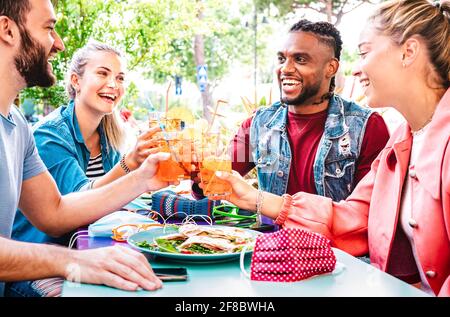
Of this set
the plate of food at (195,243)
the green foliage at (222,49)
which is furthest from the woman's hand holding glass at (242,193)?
the green foliage at (222,49)

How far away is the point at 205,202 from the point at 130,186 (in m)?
0.30

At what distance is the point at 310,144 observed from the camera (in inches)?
98.9

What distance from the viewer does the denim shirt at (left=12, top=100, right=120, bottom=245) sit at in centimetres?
226

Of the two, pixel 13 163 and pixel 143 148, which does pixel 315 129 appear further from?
pixel 13 163

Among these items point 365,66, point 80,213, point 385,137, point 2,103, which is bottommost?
point 80,213

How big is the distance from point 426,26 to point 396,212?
64 cm

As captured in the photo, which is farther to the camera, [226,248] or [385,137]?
[385,137]

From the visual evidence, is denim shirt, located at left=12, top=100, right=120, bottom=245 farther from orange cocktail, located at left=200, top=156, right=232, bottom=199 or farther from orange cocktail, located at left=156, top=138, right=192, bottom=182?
orange cocktail, located at left=200, top=156, right=232, bottom=199

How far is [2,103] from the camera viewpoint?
70.1 inches

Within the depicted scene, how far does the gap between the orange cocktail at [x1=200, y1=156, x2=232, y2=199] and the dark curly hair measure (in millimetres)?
1041

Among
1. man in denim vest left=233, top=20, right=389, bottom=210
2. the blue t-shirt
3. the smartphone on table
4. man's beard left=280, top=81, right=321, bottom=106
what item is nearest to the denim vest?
man in denim vest left=233, top=20, right=389, bottom=210

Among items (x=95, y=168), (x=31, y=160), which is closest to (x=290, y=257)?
(x=31, y=160)

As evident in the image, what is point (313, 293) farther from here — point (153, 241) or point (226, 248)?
point (153, 241)
